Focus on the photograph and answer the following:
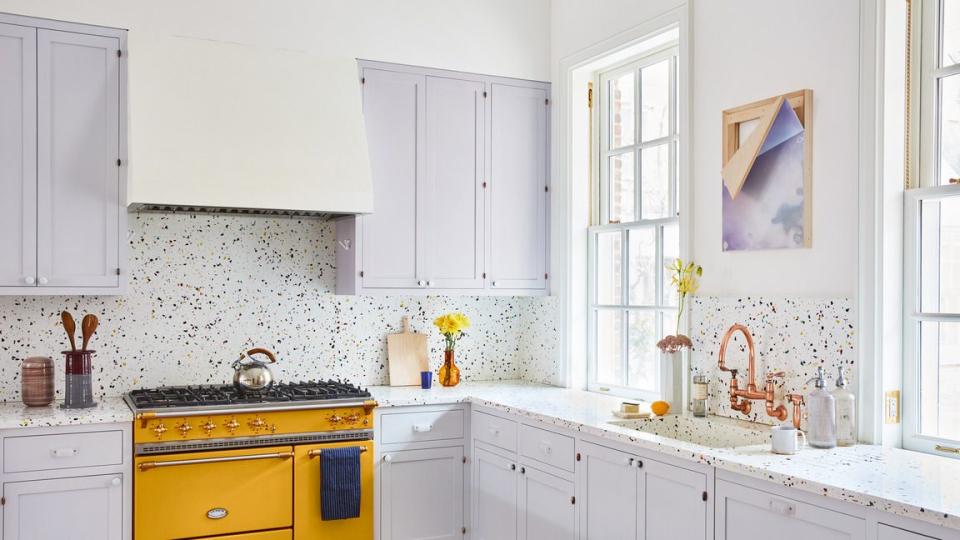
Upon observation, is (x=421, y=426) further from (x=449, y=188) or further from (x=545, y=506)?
(x=449, y=188)

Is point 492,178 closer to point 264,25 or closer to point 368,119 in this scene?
point 368,119

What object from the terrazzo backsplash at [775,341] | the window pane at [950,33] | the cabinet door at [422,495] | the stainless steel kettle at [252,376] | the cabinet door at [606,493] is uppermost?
the window pane at [950,33]

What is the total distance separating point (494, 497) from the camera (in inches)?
154

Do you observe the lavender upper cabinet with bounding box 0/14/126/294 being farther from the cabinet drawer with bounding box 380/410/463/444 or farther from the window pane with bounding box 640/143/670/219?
the window pane with bounding box 640/143/670/219

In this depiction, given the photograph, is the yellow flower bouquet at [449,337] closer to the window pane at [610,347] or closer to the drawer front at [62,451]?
the window pane at [610,347]

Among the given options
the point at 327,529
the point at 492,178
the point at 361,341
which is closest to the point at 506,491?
the point at 327,529

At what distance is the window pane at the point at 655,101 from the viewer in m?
4.00

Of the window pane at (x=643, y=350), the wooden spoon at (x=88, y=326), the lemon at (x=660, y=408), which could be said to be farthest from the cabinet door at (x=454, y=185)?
the wooden spoon at (x=88, y=326)

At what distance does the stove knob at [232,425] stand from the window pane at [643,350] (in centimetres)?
187

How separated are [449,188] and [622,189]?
0.88 m

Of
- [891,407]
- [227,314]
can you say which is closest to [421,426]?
[227,314]

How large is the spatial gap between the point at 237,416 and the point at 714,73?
2.47 meters

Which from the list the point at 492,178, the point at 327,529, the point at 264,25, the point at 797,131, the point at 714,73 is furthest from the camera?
the point at 492,178

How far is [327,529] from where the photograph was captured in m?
3.78
